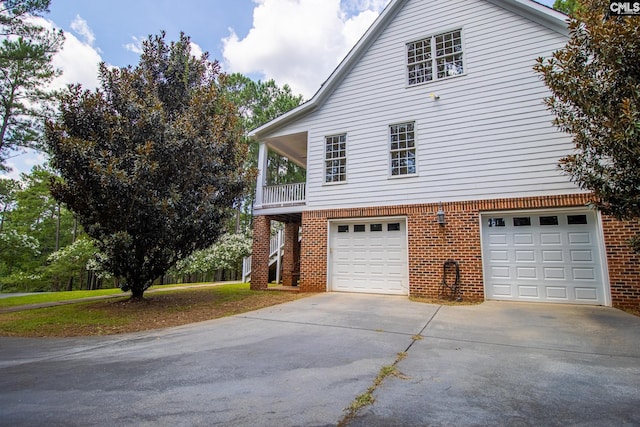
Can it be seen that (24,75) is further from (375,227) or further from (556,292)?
(556,292)

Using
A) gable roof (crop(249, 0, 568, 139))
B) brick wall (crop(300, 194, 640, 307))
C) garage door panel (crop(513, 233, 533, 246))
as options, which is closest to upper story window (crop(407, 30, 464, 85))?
gable roof (crop(249, 0, 568, 139))

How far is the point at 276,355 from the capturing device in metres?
3.88

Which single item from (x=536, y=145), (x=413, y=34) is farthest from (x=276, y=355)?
(x=413, y=34)

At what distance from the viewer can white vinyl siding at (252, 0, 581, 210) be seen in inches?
319

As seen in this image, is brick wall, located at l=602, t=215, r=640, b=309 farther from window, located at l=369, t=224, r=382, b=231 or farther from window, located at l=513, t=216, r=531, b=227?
window, located at l=369, t=224, r=382, b=231

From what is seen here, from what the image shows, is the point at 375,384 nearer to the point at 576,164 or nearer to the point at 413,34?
the point at 576,164

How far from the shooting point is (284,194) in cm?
1126

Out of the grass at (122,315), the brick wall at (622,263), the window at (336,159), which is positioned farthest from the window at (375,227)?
the brick wall at (622,263)

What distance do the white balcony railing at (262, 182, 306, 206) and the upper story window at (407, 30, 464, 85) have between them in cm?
501

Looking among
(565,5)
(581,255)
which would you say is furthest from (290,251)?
(565,5)

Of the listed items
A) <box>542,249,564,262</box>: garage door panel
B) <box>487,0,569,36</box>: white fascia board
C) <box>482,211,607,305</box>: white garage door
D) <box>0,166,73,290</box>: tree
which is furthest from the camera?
<box>0,166,73,290</box>: tree

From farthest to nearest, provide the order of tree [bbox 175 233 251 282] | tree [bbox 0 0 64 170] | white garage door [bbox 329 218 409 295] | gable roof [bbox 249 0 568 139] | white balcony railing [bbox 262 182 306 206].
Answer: tree [bbox 175 233 251 282]
tree [bbox 0 0 64 170]
white balcony railing [bbox 262 182 306 206]
white garage door [bbox 329 218 409 295]
gable roof [bbox 249 0 568 139]

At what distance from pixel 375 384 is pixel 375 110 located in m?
8.77

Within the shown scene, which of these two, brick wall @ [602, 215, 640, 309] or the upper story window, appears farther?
the upper story window
